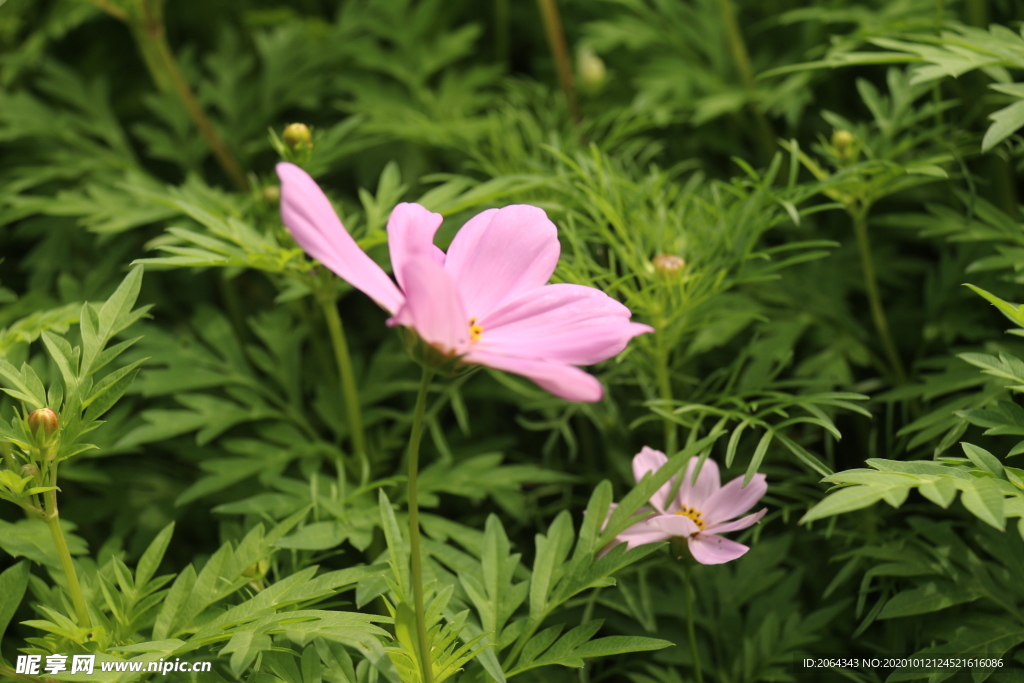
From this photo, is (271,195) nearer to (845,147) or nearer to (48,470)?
(48,470)

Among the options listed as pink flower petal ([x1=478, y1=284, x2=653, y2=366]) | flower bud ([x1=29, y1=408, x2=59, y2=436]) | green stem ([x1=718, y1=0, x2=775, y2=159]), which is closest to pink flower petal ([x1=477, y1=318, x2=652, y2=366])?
pink flower petal ([x1=478, y1=284, x2=653, y2=366])

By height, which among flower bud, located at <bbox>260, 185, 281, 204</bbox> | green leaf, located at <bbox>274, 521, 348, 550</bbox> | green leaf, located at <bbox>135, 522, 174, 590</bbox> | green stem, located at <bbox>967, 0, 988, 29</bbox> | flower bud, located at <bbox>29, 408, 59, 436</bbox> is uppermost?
green stem, located at <bbox>967, 0, 988, 29</bbox>

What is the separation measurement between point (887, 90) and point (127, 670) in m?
1.34

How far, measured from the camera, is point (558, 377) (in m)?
0.46

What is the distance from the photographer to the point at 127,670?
0.62 meters

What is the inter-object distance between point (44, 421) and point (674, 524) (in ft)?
1.78

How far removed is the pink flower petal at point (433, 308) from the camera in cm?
48

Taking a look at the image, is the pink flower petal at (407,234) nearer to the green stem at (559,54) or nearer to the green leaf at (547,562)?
the green leaf at (547,562)

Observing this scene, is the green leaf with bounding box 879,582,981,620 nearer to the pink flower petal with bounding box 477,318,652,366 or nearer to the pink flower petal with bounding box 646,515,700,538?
the pink flower petal with bounding box 646,515,700,538

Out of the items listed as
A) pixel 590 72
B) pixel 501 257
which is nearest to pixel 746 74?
pixel 590 72

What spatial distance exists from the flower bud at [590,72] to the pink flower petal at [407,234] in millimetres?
867

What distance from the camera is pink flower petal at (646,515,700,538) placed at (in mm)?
749

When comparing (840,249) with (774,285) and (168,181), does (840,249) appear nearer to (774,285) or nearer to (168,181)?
(774,285)

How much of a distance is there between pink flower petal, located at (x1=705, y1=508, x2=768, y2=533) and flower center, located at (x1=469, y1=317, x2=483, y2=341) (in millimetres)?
310
